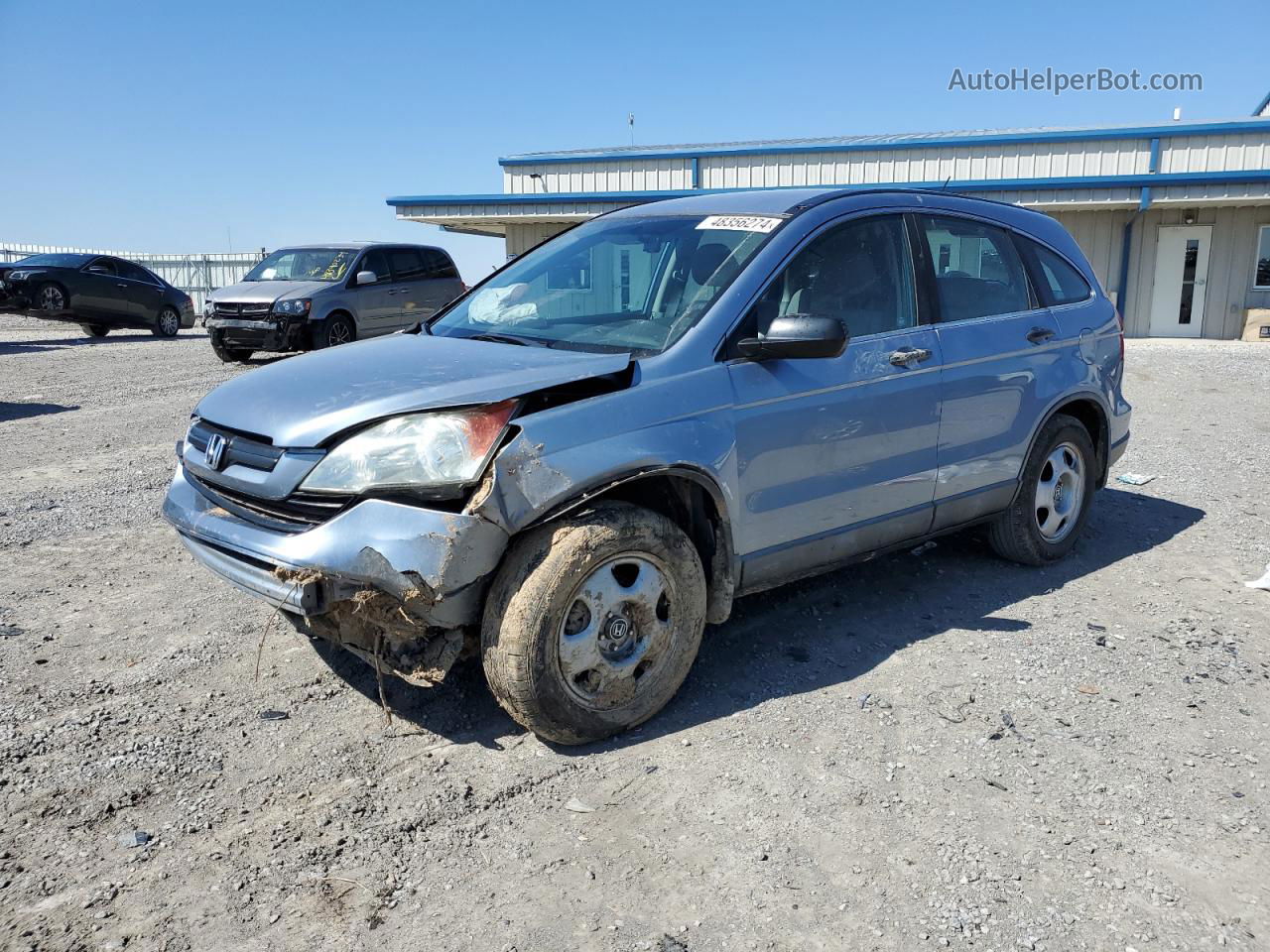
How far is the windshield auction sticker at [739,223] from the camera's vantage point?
4.14 meters

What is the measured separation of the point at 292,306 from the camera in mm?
13734

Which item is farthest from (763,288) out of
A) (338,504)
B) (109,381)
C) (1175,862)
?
(109,381)

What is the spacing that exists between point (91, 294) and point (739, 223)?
18175 millimetres

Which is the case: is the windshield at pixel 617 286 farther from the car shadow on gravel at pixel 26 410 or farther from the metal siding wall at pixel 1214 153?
the metal siding wall at pixel 1214 153

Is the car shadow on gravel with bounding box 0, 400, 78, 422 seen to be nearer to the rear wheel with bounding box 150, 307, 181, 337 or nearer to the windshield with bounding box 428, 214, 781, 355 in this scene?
the windshield with bounding box 428, 214, 781, 355

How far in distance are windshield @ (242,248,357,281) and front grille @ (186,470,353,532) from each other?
11760mm

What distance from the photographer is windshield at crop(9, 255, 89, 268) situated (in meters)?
18.3

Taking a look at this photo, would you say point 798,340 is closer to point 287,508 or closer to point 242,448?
point 287,508

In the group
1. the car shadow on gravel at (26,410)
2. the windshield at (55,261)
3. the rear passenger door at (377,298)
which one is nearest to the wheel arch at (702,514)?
the car shadow on gravel at (26,410)

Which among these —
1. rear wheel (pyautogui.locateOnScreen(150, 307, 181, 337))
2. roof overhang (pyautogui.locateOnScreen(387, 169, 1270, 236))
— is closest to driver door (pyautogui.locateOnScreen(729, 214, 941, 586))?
roof overhang (pyautogui.locateOnScreen(387, 169, 1270, 236))

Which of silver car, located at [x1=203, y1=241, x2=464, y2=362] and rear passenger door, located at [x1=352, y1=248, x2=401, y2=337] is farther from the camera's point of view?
rear passenger door, located at [x1=352, y1=248, x2=401, y2=337]

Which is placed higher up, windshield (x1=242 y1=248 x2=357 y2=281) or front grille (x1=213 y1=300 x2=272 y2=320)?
windshield (x1=242 y1=248 x2=357 y2=281)

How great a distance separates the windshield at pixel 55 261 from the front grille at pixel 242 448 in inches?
689

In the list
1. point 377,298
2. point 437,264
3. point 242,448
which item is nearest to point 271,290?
point 377,298
